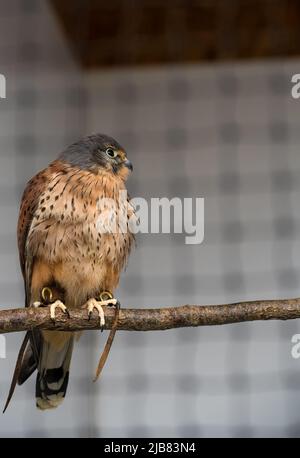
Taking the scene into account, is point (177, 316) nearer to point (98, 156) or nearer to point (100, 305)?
point (100, 305)

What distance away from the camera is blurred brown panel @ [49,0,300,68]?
13.6ft

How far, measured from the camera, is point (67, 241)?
257 cm

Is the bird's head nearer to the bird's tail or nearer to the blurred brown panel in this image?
the bird's tail

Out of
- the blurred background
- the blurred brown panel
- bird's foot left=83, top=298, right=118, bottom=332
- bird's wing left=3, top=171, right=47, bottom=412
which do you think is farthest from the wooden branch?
the blurred brown panel

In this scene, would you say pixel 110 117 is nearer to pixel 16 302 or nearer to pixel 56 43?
pixel 56 43

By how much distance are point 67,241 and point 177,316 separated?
1.67 feet

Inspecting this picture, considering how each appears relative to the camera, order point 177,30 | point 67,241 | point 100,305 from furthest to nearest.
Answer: point 177,30, point 67,241, point 100,305

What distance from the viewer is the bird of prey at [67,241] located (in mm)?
2584

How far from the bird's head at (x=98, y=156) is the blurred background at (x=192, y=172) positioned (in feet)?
3.77

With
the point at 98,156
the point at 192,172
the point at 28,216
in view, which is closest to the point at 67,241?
the point at 28,216

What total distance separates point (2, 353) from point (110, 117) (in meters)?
1.46
